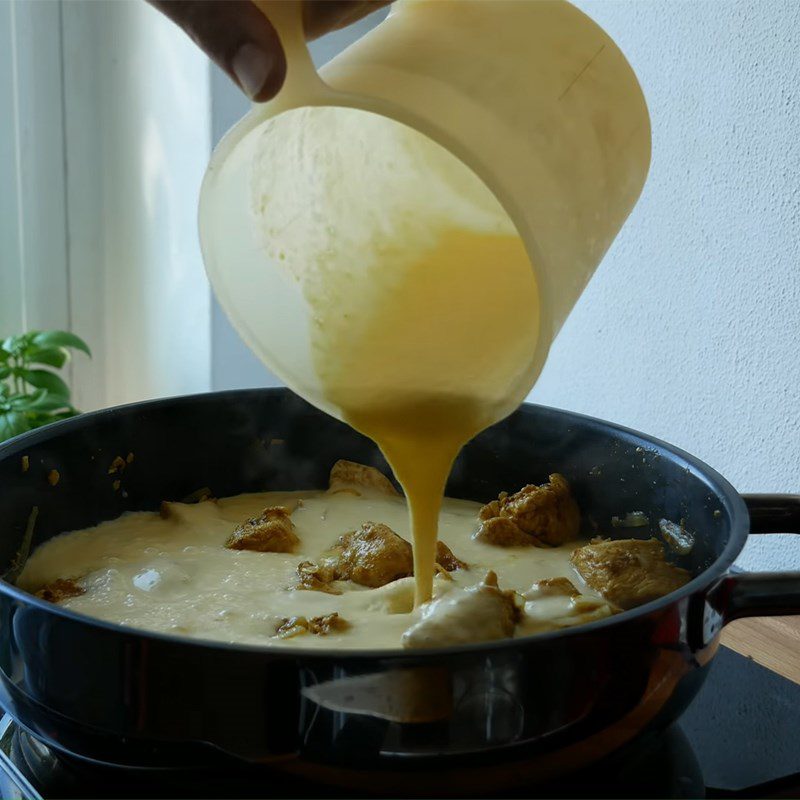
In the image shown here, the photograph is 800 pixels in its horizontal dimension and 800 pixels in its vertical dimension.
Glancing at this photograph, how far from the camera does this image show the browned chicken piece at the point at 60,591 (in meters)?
1.08

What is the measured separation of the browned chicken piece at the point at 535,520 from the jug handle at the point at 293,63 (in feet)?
2.00

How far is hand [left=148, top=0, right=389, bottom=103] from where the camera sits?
0.75 metres

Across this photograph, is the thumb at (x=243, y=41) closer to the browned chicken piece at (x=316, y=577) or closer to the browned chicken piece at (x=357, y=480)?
the browned chicken piece at (x=316, y=577)

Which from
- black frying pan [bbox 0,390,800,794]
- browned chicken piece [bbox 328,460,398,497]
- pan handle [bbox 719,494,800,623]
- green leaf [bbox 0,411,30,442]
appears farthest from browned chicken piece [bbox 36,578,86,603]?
green leaf [bbox 0,411,30,442]

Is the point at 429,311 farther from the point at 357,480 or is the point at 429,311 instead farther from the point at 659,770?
the point at 357,480

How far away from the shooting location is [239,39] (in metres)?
0.75

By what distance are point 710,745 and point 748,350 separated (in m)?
0.61

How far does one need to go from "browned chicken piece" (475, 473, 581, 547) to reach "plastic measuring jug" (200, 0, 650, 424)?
12.8 inches

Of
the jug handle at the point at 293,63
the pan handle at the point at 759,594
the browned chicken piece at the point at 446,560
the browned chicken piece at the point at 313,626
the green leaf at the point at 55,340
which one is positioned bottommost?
the browned chicken piece at the point at 446,560

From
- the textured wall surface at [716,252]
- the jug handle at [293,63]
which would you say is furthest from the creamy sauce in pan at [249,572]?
the jug handle at [293,63]

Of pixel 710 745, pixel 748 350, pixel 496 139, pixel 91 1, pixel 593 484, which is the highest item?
pixel 91 1

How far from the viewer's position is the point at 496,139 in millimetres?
754

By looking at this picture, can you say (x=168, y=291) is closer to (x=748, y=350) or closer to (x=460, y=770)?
(x=748, y=350)

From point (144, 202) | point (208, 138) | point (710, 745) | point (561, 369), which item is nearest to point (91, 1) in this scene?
point (144, 202)
